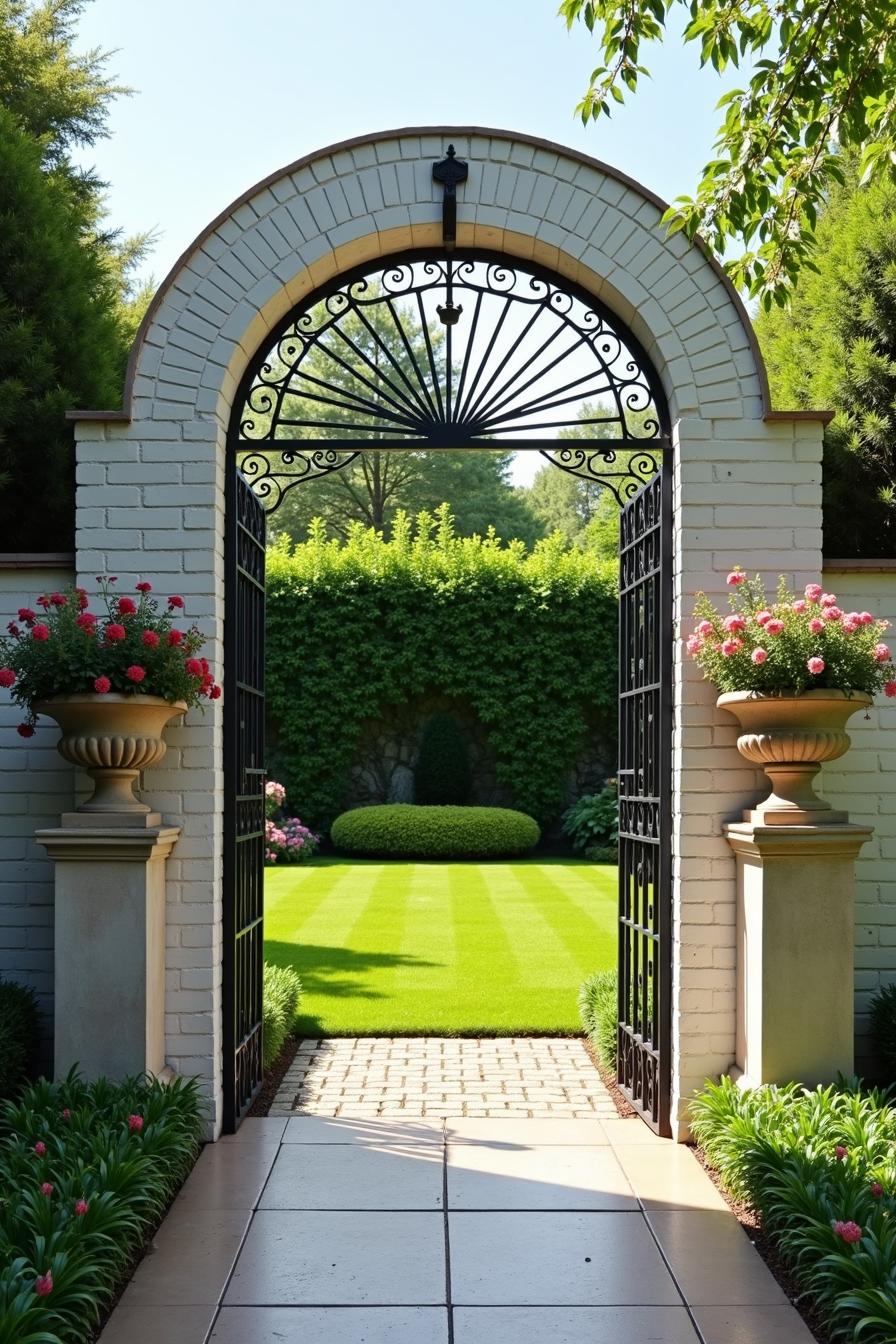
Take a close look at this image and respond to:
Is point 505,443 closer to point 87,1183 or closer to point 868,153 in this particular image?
point 868,153

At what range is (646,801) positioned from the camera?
538 cm

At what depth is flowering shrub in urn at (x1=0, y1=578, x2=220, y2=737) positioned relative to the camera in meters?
4.44

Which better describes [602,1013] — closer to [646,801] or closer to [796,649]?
[646,801]

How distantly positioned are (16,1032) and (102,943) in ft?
1.90

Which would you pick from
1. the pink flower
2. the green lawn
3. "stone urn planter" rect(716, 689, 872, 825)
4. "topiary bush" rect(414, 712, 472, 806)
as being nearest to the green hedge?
"topiary bush" rect(414, 712, 472, 806)

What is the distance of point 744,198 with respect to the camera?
497 centimetres

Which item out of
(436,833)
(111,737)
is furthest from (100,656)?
(436,833)

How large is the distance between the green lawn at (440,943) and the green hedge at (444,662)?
2304 millimetres

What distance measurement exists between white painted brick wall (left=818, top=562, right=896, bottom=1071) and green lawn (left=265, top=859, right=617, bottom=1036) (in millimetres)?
2365

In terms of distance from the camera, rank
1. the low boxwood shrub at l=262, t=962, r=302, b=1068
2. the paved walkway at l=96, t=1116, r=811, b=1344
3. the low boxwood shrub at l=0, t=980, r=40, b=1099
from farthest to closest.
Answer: the low boxwood shrub at l=262, t=962, r=302, b=1068 → the low boxwood shrub at l=0, t=980, r=40, b=1099 → the paved walkway at l=96, t=1116, r=811, b=1344

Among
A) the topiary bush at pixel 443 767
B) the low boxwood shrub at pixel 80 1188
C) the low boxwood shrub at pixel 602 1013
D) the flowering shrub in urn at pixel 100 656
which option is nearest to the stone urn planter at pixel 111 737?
the flowering shrub in urn at pixel 100 656

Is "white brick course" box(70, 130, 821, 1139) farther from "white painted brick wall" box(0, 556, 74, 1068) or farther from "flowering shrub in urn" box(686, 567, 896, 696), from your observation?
"white painted brick wall" box(0, 556, 74, 1068)

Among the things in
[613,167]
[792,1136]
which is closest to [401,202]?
[613,167]

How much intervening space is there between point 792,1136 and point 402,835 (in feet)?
35.1
